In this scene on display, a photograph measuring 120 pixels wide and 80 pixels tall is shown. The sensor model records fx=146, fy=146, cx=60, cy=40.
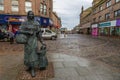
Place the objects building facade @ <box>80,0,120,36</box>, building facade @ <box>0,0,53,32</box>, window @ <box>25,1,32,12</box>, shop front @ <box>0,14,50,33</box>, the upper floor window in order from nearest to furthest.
→ building facade @ <box>0,0,53,32</box>
shop front @ <box>0,14,50,33</box>
the upper floor window
window @ <box>25,1,32,12</box>
building facade @ <box>80,0,120,36</box>

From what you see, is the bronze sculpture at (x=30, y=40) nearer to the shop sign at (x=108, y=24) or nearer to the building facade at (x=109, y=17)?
the building facade at (x=109, y=17)

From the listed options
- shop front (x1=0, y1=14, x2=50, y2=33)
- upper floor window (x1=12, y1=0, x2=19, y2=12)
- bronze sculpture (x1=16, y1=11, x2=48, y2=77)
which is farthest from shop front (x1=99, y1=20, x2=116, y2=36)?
bronze sculpture (x1=16, y1=11, x2=48, y2=77)

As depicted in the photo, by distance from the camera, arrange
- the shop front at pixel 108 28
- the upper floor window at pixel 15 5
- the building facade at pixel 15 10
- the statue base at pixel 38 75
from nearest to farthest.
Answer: the statue base at pixel 38 75
the building facade at pixel 15 10
the upper floor window at pixel 15 5
the shop front at pixel 108 28

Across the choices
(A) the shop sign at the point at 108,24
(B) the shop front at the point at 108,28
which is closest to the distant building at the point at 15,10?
(A) the shop sign at the point at 108,24

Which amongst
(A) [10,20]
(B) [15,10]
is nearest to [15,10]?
(B) [15,10]

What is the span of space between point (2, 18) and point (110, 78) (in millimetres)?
25069

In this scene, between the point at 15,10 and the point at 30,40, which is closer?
the point at 30,40

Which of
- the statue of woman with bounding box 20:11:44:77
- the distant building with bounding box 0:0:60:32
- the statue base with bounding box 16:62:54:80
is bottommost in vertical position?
the statue base with bounding box 16:62:54:80

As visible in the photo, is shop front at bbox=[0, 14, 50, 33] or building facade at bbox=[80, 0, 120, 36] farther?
building facade at bbox=[80, 0, 120, 36]

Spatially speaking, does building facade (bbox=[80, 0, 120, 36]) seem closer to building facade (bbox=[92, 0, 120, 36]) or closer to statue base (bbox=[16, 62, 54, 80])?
building facade (bbox=[92, 0, 120, 36])

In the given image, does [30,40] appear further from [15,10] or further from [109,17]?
[109,17]

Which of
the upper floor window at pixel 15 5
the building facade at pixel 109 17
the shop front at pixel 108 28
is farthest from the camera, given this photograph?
the shop front at pixel 108 28

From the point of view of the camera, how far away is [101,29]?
39.1 meters

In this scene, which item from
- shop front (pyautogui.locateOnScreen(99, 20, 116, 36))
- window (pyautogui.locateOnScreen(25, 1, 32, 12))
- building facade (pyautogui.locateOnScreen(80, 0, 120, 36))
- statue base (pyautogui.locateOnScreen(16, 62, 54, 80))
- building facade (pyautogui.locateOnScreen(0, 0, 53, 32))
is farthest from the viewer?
shop front (pyautogui.locateOnScreen(99, 20, 116, 36))
